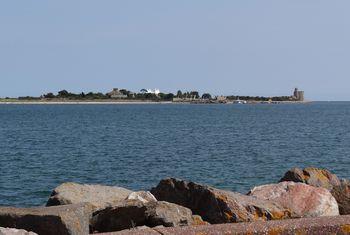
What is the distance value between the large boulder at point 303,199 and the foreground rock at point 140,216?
1731 mm

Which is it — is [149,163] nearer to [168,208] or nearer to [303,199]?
[303,199]

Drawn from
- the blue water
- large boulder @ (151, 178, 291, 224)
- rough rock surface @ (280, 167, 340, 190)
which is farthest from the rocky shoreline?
the blue water

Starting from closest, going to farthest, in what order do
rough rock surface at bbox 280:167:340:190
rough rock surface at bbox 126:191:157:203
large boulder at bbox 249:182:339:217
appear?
1. large boulder at bbox 249:182:339:217
2. rough rock surface at bbox 126:191:157:203
3. rough rock surface at bbox 280:167:340:190

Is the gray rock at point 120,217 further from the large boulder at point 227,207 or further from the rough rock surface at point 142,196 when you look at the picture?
the rough rock surface at point 142,196

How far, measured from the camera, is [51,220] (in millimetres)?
7016

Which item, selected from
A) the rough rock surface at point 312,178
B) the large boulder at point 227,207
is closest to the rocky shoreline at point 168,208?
the large boulder at point 227,207

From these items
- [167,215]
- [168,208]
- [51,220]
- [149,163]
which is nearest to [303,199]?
[168,208]

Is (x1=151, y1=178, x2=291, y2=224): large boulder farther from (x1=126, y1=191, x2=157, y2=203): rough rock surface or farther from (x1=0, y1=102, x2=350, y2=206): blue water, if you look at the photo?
(x1=0, y1=102, x2=350, y2=206): blue water

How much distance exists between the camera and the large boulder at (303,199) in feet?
30.5

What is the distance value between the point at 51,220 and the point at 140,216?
1.56m

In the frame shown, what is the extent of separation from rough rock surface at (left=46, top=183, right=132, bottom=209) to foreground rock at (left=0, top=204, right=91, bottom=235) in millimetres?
2387

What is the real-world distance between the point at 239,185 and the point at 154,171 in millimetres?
6019

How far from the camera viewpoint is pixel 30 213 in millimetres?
7305

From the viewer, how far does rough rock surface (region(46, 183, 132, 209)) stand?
10.2 meters
